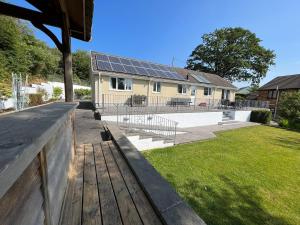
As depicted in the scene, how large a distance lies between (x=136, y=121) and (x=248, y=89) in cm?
4200

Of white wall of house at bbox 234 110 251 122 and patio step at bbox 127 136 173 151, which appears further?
white wall of house at bbox 234 110 251 122

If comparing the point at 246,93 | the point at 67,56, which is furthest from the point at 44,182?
the point at 246,93

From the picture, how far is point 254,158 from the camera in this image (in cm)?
735

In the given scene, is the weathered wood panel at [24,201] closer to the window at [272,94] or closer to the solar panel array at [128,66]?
the solar panel array at [128,66]

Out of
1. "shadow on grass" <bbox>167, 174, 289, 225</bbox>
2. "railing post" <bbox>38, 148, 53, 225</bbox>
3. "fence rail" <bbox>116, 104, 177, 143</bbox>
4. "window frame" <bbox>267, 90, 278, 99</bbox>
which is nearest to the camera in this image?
"railing post" <bbox>38, 148, 53, 225</bbox>

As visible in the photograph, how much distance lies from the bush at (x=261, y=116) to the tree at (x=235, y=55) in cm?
1739

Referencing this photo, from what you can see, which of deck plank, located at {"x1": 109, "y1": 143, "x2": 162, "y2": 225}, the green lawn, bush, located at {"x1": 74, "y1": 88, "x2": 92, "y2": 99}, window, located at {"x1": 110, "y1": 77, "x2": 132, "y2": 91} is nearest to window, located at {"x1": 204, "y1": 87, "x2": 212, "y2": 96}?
window, located at {"x1": 110, "y1": 77, "x2": 132, "y2": 91}

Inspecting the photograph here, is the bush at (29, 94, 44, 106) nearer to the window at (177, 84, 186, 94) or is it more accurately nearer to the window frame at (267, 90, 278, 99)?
the window at (177, 84, 186, 94)

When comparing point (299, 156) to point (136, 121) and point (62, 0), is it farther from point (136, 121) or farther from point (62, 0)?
point (62, 0)

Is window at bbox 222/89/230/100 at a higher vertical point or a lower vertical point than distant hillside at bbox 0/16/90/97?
lower

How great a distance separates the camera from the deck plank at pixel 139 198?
184cm

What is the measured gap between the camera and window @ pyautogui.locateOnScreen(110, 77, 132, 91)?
43.0 feet

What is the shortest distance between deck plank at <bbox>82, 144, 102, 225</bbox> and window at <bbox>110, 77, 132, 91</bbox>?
10488 millimetres

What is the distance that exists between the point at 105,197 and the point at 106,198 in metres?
0.03
